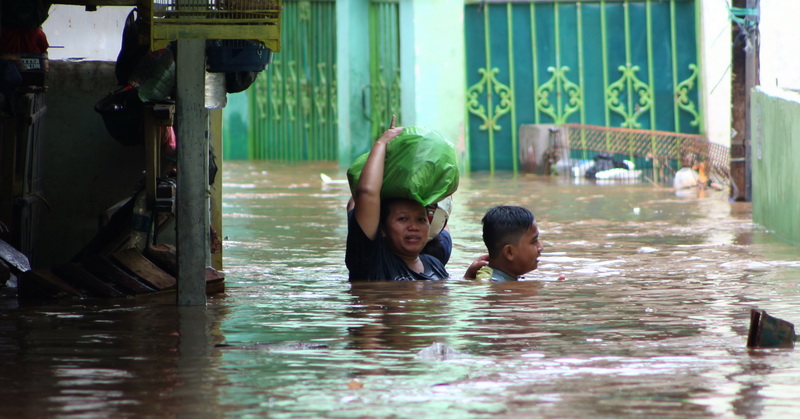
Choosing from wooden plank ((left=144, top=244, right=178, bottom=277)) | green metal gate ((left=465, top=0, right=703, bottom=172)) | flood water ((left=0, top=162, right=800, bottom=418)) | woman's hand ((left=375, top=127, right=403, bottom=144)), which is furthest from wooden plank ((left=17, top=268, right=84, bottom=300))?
green metal gate ((left=465, top=0, right=703, bottom=172))

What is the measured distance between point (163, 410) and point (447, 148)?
11.1ft

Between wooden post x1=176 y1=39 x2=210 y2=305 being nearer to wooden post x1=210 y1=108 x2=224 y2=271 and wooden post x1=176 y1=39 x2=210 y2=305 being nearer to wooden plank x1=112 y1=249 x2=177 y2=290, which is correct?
wooden plank x1=112 y1=249 x2=177 y2=290

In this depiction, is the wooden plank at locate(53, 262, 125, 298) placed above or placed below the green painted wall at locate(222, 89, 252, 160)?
below

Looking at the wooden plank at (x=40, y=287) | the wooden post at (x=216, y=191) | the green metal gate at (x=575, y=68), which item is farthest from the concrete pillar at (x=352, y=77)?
the wooden plank at (x=40, y=287)

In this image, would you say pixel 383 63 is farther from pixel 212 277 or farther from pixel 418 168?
pixel 212 277

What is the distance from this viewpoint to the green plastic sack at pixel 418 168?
688 centimetres

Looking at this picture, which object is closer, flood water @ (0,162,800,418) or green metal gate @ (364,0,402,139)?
flood water @ (0,162,800,418)

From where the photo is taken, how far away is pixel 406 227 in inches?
271

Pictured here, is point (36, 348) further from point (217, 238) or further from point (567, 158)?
point (567, 158)

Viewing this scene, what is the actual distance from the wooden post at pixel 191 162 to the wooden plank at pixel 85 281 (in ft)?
2.14

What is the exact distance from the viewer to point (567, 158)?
18.5 m

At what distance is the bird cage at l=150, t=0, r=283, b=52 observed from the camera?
5891 millimetres

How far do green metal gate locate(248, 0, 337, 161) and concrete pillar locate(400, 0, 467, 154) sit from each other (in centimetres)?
520

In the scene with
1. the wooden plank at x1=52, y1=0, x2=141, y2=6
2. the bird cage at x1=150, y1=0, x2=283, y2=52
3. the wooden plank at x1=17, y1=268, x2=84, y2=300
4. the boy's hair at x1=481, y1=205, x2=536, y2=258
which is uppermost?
the wooden plank at x1=52, y1=0, x2=141, y2=6
